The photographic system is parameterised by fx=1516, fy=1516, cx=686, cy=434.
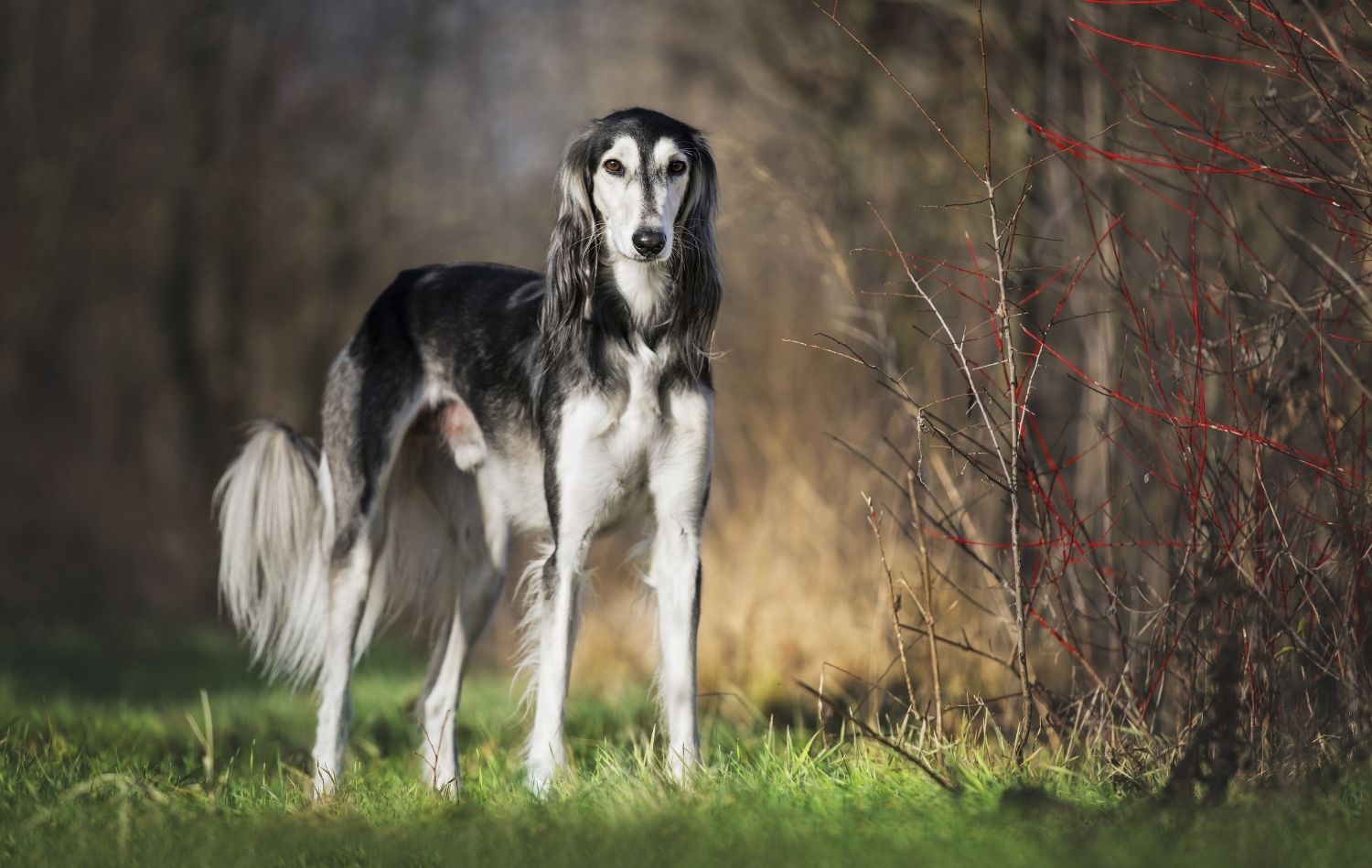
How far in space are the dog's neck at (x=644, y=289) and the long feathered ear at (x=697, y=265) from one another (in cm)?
4

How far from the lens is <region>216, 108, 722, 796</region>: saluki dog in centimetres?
433

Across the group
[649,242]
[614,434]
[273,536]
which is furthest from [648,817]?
[273,536]

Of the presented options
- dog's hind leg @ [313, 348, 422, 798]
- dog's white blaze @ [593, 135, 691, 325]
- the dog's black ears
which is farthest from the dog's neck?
dog's hind leg @ [313, 348, 422, 798]

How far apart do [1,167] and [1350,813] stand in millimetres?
12198

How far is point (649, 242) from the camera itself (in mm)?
4059

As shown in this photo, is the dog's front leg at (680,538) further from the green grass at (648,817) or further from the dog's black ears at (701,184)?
the dog's black ears at (701,184)

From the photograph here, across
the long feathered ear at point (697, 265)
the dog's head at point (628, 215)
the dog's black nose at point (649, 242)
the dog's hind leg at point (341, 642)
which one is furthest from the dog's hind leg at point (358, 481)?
the dog's black nose at point (649, 242)

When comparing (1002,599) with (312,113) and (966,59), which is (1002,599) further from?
(312,113)

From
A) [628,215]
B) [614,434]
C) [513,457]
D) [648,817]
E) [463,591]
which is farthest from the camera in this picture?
[463,591]

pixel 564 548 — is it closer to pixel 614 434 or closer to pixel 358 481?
pixel 614 434

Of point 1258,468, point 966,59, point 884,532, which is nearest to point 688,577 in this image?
point 1258,468

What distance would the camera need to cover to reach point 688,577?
172 inches

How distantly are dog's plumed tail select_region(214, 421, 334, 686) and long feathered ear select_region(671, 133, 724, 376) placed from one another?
1858 mm

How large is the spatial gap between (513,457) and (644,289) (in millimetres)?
963
